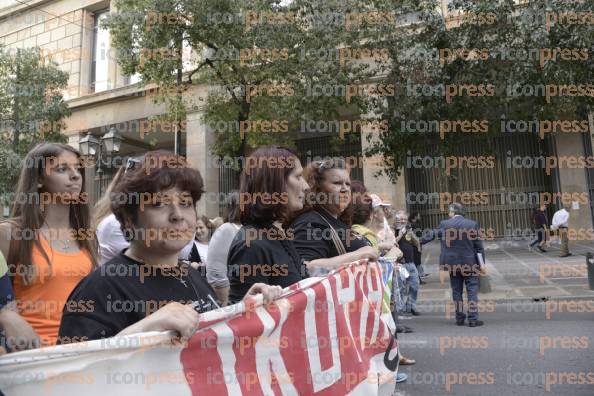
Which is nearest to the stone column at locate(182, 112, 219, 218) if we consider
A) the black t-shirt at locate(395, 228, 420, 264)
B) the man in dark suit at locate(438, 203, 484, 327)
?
the black t-shirt at locate(395, 228, 420, 264)

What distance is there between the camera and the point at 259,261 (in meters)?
2.28

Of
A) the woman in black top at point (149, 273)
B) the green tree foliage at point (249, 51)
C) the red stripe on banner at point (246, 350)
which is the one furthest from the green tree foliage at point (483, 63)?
the woman in black top at point (149, 273)

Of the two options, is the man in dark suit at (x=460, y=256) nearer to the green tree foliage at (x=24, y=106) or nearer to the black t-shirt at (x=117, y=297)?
the black t-shirt at (x=117, y=297)

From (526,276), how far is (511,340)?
5718 mm

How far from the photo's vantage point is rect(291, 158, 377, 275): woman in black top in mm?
2926

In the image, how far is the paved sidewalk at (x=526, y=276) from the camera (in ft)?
31.1

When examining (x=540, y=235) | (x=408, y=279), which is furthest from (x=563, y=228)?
(x=408, y=279)

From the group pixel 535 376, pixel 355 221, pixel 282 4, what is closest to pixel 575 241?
pixel 282 4

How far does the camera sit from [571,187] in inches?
709

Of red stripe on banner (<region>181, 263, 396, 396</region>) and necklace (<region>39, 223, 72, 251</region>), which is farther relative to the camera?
necklace (<region>39, 223, 72, 251</region>)

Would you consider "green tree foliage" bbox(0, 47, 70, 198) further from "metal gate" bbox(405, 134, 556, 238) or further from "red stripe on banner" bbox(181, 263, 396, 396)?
"red stripe on banner" bbox(181, 263, 396, 396)

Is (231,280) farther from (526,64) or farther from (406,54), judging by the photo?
(406,54)

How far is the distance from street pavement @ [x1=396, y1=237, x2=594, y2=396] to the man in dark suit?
0.52 meters

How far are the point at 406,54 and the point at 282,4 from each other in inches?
133
